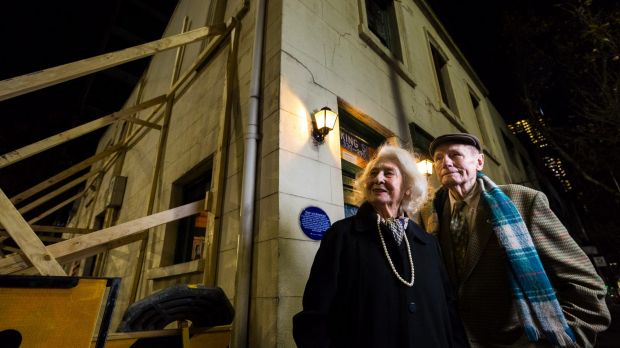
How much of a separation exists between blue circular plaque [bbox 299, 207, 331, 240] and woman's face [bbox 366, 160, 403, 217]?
1.01 meters

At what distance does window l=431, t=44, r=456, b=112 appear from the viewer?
9.54m

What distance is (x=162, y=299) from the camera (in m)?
2.13

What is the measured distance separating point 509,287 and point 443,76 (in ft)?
33.2

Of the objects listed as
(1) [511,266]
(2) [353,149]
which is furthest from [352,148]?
(1) [511,266]

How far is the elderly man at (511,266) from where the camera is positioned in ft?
5.27

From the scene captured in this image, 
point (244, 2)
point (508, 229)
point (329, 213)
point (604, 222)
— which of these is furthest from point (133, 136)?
point (604, 222)


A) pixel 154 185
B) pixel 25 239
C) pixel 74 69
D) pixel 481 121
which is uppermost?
pixel 481 121

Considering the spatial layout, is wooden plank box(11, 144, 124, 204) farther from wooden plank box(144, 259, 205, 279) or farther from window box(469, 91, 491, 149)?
window box(469, 91, 491, 149)

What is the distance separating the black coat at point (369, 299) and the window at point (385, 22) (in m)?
6.73

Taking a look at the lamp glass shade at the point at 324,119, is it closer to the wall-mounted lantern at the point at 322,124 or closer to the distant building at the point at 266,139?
the wall-mounted lantern at the point at 322,124

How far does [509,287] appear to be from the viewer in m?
1.89

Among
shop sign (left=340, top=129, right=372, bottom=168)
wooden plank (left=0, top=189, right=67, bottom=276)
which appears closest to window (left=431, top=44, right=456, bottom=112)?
shop sign (left=340, top=129, right=372, bottom=168)

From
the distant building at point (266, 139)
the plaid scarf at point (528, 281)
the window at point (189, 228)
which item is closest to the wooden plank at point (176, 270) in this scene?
the distant building at point (266, 139)

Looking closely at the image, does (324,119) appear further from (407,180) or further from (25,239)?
(25,239)
